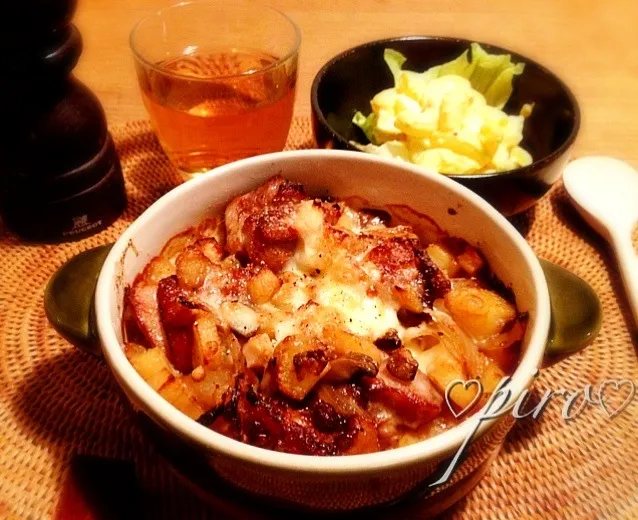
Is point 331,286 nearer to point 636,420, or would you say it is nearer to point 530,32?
point 636,420

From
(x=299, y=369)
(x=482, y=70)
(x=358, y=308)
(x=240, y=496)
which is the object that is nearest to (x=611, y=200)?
(x=482, y=70)

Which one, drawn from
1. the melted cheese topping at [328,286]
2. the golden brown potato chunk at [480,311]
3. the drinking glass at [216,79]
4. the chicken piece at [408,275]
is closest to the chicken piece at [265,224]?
the melted cheese topping at [328,286]

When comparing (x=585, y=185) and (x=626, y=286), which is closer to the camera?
(x=626, y=286)

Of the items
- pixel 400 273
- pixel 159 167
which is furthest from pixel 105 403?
pixel 159 167

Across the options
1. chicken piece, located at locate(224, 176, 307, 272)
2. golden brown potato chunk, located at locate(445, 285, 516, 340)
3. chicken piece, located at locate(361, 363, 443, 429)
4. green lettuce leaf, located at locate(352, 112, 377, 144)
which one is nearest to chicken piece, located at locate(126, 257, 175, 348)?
chicken piece, located at locate(224, 176, 307, 272)

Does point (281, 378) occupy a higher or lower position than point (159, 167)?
higher

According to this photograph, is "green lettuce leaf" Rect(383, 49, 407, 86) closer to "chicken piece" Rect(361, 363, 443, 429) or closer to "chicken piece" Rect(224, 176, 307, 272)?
"chicken piece" Rect(224, 176, 307, 272)

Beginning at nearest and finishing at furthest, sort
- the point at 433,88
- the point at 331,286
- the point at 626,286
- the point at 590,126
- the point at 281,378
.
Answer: the point at 281,378, the point at 331,286, the point at 626,286, the point at 433,88, the point at 590,126
